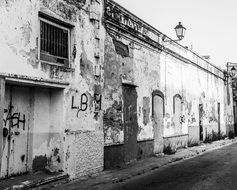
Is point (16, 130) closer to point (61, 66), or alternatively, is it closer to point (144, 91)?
point (61, 66)

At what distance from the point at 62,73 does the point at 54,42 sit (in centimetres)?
87

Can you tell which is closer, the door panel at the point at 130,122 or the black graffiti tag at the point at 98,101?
the black graffiti tag at the point at 98,101

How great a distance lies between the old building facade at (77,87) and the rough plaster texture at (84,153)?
0.03m

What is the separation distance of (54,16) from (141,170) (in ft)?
17.4

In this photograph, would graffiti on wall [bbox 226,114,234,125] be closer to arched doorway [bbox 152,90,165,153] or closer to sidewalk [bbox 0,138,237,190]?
arched doorway [bbox 152,90,165,153]

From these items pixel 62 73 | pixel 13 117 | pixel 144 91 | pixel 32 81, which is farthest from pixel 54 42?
pixel 144 91

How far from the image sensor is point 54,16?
842cm

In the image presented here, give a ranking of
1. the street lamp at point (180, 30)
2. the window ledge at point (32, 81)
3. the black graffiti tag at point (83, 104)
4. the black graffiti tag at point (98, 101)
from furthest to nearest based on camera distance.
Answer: the street lamp at point (180, 30) < the black graffiti tag at point (98, 101) < the black graffiti tag at point (83, 104) < the window ledge at point (32, 81)

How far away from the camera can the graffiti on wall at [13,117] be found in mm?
7733

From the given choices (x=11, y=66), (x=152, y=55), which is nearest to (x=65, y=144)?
(x=11, y=66)

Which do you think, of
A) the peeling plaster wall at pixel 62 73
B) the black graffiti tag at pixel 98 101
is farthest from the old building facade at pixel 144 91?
the peeling plaster wall at pixel 62 73

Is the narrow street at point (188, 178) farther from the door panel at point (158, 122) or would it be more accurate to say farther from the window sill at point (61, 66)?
the window sill at point (61, 66)

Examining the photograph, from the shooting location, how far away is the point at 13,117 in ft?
26.0

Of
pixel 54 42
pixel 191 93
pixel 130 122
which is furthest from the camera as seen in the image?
pixel 191 93
